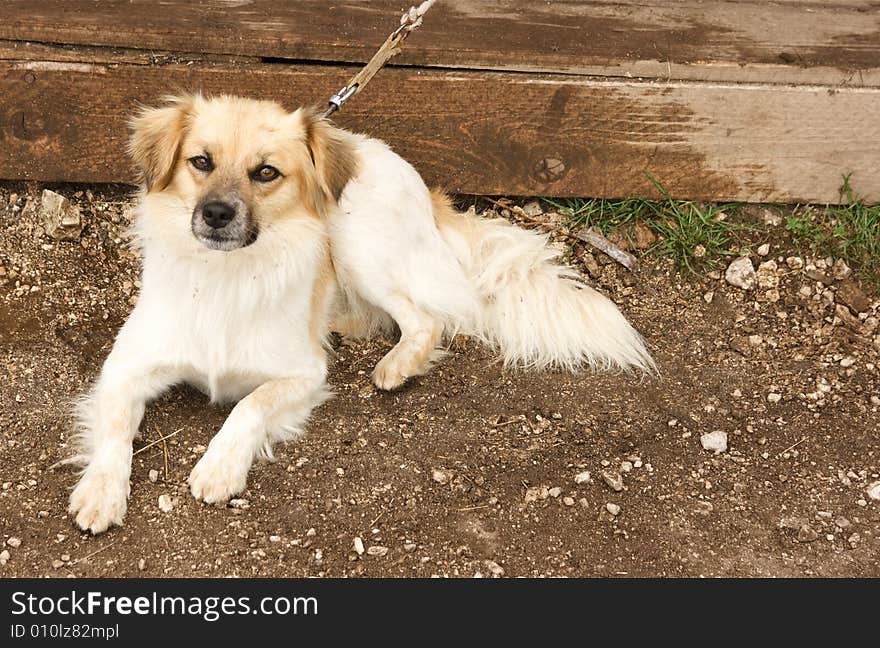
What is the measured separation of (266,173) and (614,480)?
4.62ft

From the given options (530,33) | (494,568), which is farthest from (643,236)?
(494,568)

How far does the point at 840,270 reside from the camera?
379 cm

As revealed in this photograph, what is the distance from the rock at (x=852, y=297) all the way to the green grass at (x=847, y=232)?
3.8 inches

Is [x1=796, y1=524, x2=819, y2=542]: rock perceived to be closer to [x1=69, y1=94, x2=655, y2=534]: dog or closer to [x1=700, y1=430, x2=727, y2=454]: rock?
[x1=700, y1=430, x2=727, y2=454]: rock

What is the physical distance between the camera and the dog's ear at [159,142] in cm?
270

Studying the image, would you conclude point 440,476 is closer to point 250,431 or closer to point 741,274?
point 250,431

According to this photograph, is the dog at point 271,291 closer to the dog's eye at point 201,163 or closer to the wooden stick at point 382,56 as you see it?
the dog's eye at point 201,163

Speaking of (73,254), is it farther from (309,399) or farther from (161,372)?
(309,399)

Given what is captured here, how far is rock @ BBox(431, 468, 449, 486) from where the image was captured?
9.22ft

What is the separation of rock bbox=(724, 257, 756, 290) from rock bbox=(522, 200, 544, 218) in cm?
82

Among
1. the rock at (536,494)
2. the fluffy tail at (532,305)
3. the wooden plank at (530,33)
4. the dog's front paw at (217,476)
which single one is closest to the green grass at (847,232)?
the wooden plank at (530,33)

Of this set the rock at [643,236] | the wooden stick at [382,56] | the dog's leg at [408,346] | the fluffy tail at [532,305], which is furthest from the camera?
the rock at [643,236]

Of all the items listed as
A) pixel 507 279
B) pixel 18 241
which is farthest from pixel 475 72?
pixel 18 241

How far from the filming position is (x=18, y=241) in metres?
3.62
